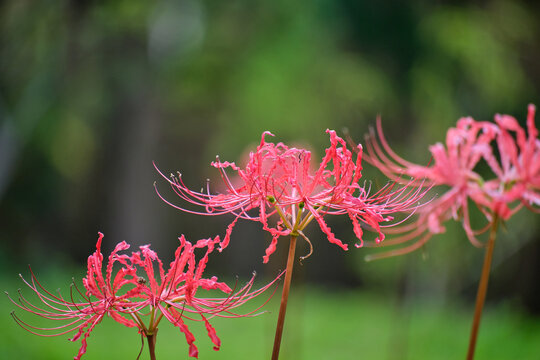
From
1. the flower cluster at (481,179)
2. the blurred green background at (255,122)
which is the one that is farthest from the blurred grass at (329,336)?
the flower cluster at (481,179)

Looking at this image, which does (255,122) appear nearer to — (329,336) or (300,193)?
(329,336)

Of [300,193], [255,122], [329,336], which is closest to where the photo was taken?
[300,193]

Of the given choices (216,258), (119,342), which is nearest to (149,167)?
(216,258)

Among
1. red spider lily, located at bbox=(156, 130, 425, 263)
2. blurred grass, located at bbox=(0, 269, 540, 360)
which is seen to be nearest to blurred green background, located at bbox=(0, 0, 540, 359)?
blurred grass, located at bbox=(0, 269, 540, 360)

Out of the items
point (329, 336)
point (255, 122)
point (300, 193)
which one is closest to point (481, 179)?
point (300, 193)

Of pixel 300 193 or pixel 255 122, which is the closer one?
pixel 300 193

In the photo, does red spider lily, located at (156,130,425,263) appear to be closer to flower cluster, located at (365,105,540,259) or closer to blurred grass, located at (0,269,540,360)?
flower cluster, located at (365,105,540,259)
